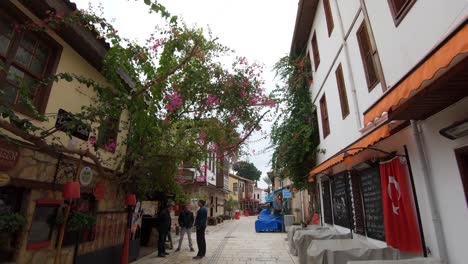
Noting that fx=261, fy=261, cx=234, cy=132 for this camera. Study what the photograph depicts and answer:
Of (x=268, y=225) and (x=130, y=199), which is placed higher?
(x=130, y=199)

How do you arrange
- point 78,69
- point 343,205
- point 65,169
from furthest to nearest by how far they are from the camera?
point 343,205 < point 78,69 < point 65,169

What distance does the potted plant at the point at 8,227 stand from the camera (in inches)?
158

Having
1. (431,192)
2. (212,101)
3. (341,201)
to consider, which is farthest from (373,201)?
(212,101)

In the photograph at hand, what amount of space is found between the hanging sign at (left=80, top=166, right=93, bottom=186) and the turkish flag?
20.7 feet

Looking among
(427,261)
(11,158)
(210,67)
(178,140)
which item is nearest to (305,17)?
(210,67)

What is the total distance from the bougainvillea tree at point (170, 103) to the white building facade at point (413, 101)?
3.05 metres

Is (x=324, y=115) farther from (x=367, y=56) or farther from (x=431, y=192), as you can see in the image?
(x=431, y=192)

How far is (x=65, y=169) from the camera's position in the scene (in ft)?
18.0

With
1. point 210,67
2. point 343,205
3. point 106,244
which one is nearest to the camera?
point 106,244

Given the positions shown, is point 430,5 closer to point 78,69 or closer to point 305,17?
point 78,69

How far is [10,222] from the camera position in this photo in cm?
409

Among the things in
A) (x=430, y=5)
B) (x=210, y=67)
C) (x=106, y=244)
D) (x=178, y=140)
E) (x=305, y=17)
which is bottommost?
(x=106, y=244)

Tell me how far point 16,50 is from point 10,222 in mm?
2913

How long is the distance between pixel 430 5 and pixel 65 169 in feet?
23.1
